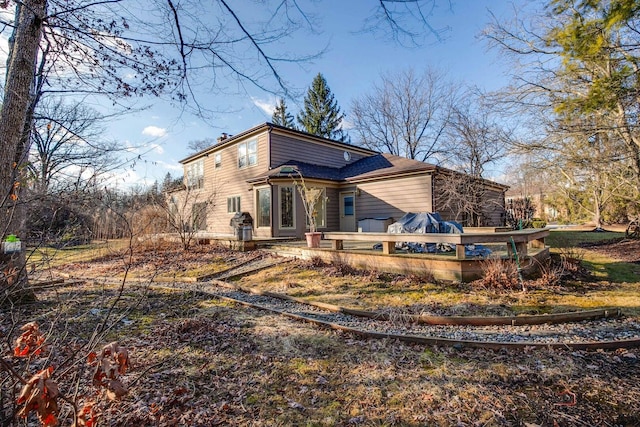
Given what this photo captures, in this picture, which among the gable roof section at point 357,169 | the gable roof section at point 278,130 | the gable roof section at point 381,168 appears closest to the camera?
the gable roof section at point 381,168

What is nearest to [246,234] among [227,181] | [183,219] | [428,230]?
[183,219]

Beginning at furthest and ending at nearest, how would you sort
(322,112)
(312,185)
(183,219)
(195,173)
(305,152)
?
1. (322,112)
2. (195,173)
3. (305,152)
4. (312,185)
5. (183,219)

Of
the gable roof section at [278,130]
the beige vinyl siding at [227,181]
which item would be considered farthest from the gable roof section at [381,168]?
the beige vinyl siding at [227,181]

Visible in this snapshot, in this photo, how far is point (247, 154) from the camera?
15430 millimetres

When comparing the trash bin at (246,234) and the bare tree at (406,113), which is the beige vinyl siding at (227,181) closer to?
the trash bin at (246,234)

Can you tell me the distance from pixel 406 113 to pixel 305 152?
48.5 feet

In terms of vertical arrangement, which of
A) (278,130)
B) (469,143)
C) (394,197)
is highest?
(278,130)

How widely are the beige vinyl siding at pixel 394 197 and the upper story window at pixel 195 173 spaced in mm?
10661

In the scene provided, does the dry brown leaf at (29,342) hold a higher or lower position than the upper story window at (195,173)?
lower

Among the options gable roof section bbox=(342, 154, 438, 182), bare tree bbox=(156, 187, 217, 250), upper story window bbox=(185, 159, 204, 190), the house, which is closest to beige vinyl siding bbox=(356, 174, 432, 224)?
the house

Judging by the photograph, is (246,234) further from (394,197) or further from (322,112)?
(322,112)

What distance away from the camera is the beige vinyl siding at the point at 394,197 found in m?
11.9

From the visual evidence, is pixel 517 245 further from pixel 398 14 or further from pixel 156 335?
pixel 156 335

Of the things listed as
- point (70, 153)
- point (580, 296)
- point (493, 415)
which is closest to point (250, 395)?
point (493, 415)
